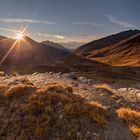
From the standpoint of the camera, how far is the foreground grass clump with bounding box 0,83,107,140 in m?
9.36

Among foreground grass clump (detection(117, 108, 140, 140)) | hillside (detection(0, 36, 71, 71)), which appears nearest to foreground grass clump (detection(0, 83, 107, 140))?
foreground grass clump (detection(117, 108, 140, 140))

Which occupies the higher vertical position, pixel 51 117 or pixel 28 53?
pixel 28 53

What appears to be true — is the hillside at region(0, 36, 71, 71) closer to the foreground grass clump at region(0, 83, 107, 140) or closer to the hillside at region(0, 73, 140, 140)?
the hillside at region(0, 73, 140, 140)

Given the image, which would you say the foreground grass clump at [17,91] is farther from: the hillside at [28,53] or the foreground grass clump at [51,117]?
the hillside at [28,53]

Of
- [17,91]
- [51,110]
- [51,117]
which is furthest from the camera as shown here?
[17,91]

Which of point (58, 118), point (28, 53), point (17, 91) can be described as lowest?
point (58, 118)

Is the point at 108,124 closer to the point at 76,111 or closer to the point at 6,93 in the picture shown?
the point at 76,111

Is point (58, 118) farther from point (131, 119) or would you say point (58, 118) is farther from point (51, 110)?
point (131, 119)

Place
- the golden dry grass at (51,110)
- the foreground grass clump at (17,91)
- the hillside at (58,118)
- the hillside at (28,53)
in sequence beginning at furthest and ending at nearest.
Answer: the hillside at (28,53)
the foreground grass clump at (17,91)
the golden dry grass at (51,110)
the hillside at (58,118)

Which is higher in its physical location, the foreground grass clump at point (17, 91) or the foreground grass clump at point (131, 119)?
the foreground grass clump at point (17, 91)

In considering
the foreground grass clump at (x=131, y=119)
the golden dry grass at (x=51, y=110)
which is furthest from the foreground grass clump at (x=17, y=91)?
the foreground grass clump at (x=131, y=119)

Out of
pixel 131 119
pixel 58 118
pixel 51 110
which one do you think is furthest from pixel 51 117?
pixel 131 119

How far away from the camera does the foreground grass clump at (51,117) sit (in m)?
9.36

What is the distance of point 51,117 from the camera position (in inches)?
398
